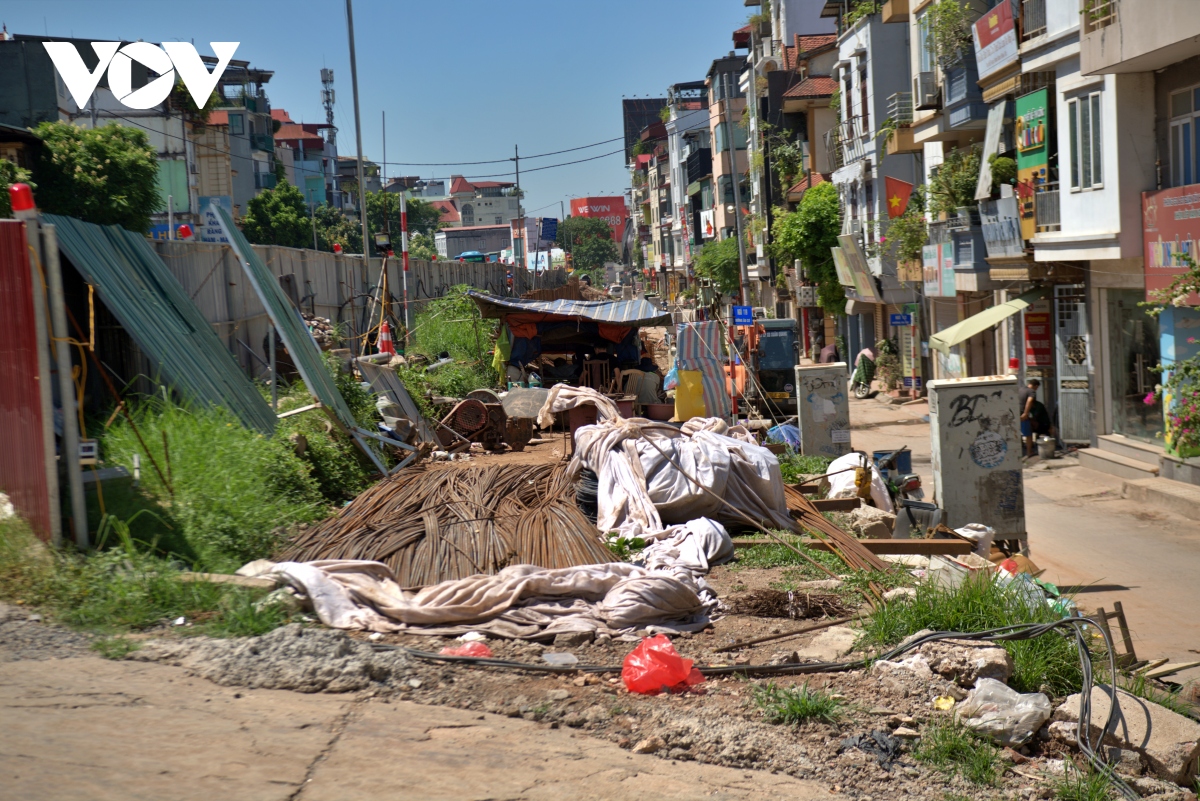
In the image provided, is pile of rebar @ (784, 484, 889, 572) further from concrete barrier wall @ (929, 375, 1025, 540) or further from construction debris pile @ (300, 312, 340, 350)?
construction debris pile @ (300, 312, 340, 350)

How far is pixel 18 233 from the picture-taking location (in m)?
6.63

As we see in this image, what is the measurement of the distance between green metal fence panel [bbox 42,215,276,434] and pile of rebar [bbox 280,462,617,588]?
5.95ft

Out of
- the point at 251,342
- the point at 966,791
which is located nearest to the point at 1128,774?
the point at 966,791

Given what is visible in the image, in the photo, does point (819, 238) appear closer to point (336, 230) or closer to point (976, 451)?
point (976, 451)

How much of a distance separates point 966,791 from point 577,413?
871 centimetres

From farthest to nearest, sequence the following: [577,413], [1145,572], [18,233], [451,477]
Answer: [577,413], [1145,572], [451,477], [18,233]

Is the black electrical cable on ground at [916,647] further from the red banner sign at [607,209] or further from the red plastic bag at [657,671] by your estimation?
the red banner sign at [607,209]

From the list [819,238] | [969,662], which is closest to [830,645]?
[969,662]

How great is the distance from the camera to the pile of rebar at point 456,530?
7.90 meters

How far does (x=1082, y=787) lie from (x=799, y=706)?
1374mm

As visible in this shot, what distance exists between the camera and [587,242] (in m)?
134

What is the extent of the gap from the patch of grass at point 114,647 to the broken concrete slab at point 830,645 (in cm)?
377

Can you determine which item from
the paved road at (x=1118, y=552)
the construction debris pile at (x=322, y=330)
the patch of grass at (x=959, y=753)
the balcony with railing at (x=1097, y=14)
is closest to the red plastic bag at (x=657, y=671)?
the patch of grass at (x=959, y=753)

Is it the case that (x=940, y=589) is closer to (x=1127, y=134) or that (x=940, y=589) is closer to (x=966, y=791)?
(x=966, y=791)
